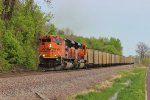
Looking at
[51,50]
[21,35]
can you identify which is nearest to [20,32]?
[21,35]

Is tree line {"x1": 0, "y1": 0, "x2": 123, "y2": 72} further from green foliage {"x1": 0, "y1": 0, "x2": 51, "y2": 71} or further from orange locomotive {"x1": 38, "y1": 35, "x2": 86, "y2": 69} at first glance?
orange locomotive {"x1": 38, "y1": 35, "x2": 86, "y2": 69}

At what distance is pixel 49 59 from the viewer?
132 ft

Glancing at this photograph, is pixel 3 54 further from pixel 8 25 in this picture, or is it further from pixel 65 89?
pixel 65 89

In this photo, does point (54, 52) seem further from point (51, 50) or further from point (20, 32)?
point (20, 32)

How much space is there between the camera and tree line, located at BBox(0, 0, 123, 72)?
38.1 meters

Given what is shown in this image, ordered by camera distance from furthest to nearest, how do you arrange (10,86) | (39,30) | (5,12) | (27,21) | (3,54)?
(39,30) → (27,21) → (5,12) → (3,54) → (10,86)

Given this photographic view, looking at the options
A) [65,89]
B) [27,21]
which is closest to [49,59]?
[27,21]

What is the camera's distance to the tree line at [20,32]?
38.1 meters

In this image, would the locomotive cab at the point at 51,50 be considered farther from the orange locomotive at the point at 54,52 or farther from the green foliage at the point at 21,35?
the green foliage at the point at 21,35

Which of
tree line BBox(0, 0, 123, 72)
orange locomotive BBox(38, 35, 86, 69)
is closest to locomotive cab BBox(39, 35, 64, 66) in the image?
orange locomotive BBox(38, 35, 86, 69)

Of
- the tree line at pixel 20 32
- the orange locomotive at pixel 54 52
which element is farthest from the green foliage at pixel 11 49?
the orange locomotive at pixel 54 52

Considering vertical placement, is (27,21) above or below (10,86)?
above

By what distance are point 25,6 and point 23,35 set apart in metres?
3.47

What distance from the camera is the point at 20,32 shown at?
138 ft
